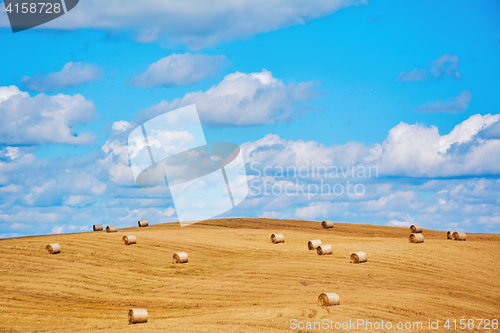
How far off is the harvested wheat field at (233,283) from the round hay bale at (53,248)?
358 mm

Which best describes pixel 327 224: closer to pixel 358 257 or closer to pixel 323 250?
pixel 323 250

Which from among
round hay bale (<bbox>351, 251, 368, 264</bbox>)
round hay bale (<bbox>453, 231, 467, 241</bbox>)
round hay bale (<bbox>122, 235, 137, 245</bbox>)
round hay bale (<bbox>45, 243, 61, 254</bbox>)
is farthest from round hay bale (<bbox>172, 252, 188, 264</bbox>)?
round hay bale (<bbox>453, 231, 467, 241</bbox>)

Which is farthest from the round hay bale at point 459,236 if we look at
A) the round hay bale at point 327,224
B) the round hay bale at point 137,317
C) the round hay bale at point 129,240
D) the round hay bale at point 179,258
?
the round hay bale at point 137,317

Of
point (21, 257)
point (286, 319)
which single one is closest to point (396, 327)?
point (286, 319)

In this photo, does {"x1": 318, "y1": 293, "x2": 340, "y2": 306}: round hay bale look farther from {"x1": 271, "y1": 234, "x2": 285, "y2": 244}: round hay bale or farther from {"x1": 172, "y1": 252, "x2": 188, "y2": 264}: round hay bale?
{"x1": 271, "y1": 234, "x2": 285, "y2": 244}: round hay bale

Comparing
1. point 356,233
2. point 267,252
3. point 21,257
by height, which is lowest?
point 356,233

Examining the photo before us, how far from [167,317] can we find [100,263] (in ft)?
35.2

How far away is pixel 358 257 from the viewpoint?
89.5 ft

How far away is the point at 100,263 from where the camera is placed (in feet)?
91.5

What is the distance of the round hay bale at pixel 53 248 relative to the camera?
95.1ft

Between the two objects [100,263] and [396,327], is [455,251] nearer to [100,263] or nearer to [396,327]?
[396,327]

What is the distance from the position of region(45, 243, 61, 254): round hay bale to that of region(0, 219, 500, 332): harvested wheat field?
0.36 meters

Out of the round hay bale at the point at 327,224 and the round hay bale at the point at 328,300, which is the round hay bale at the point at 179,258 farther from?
the round hay bale at the point at 327,224

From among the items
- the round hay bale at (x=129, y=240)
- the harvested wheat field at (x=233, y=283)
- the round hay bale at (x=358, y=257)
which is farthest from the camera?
the round hay bale at (x=129, y=240)
